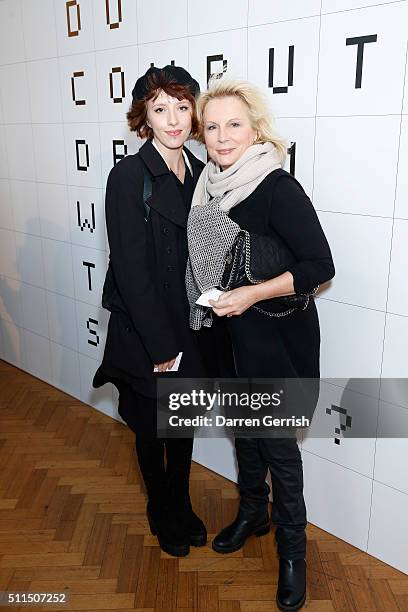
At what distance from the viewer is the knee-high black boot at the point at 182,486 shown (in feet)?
6.48

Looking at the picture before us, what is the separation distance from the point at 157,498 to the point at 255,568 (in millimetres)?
389

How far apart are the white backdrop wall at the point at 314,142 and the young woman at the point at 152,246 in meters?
0.37

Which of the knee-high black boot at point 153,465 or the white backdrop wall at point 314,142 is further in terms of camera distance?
the knee-high black boot at point 153,465

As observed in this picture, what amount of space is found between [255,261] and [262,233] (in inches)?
3.4

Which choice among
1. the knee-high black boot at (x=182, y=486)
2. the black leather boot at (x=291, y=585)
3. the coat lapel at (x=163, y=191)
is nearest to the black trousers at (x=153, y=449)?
the knee-high black boot at (x=182, y=486)

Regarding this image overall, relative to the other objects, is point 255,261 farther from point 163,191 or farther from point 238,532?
point 238,532

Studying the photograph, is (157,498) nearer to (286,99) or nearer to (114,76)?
(286,99)

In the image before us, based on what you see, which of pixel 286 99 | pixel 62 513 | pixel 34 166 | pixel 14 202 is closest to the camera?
pixel 286 99

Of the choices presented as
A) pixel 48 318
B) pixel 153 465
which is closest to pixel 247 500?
pixel 153 465

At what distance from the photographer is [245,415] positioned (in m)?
1.91

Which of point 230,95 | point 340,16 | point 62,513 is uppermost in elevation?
point 340,16

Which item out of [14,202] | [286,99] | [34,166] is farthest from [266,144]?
[14,202]

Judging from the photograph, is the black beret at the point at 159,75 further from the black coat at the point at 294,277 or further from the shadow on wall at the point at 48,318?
the shadow on wall at the point at 48,318

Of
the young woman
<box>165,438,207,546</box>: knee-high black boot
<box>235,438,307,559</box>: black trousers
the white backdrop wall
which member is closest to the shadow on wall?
the white backdrop wall
